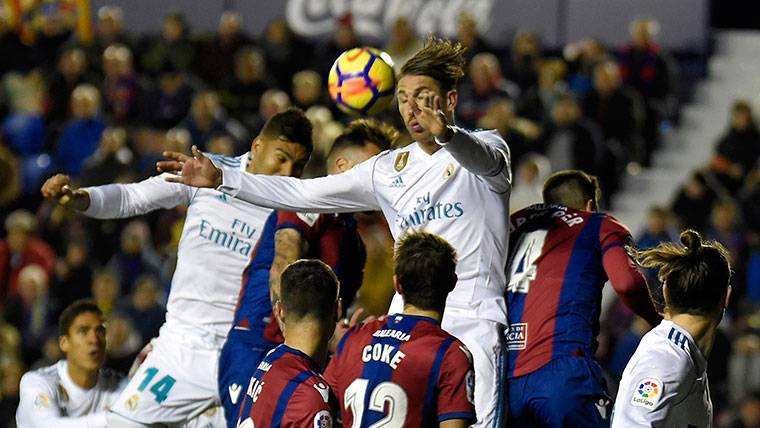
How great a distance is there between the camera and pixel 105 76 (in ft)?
60.0

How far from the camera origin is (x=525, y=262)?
7293 millimetres

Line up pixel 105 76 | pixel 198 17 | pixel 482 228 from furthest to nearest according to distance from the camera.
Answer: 1. pixel 198 17
2. pixel 105 76
3. pixel 482 228

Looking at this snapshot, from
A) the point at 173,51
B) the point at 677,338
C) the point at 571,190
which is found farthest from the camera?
the point at 173,51

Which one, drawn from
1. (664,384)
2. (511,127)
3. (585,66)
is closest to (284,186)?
(664,384)

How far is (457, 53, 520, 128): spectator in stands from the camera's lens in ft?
51.9

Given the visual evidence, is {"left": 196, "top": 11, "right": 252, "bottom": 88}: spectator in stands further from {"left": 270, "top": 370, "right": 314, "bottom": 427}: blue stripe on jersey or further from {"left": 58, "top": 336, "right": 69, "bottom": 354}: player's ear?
{"left": 270, "top": 370, "right": 314, "bottom": 427}: blue stripe on jersey

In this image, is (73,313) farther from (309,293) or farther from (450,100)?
(450,100)

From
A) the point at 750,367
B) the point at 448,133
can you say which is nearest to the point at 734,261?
the point at 750,367

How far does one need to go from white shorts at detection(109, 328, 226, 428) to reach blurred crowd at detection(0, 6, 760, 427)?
13.4 feet

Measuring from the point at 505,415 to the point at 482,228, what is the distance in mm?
881

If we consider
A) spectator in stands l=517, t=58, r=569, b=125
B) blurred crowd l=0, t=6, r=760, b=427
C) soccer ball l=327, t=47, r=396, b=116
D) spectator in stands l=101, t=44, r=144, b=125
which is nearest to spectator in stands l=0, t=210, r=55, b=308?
blurred crowd l=0, t=6, r=760, b=427

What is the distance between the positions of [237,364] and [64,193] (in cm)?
127

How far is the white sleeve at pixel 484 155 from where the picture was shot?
6520mm

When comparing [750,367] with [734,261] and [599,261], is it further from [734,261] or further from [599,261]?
[599,261]
